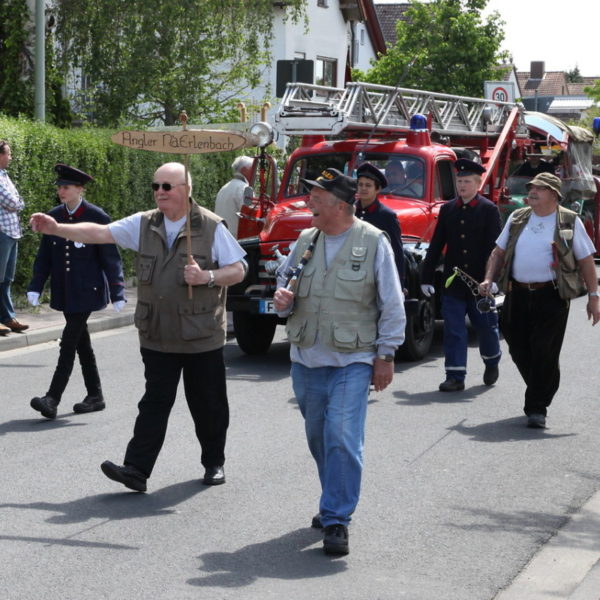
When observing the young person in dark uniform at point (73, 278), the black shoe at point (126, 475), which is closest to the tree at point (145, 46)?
the young person in dark uniform at point (73, 278)

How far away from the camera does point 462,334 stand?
1047 centimetres

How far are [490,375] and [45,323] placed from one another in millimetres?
5531

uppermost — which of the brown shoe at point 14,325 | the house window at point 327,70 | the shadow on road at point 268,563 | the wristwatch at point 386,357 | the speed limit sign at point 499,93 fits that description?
the house window at point 327,70

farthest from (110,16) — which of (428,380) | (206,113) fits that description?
(428,380)

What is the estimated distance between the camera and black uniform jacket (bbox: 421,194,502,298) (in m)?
10.4

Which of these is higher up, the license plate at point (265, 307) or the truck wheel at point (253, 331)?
the license plate at point (265, 307)

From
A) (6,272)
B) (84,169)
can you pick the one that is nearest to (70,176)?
(6,272)

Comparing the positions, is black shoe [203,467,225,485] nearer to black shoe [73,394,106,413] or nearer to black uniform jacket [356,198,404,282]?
black shoe [73,394,106,413]

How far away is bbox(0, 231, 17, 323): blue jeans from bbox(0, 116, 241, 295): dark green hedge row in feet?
5.64

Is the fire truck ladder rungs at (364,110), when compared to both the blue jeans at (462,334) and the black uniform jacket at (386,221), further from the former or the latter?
the black uniform jacket at (386,221)

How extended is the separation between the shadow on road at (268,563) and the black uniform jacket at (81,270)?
3408 mm

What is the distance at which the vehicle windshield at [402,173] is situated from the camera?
13211 mm

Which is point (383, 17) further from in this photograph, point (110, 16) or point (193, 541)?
point (193, 541)

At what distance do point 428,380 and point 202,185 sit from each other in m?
11.0
